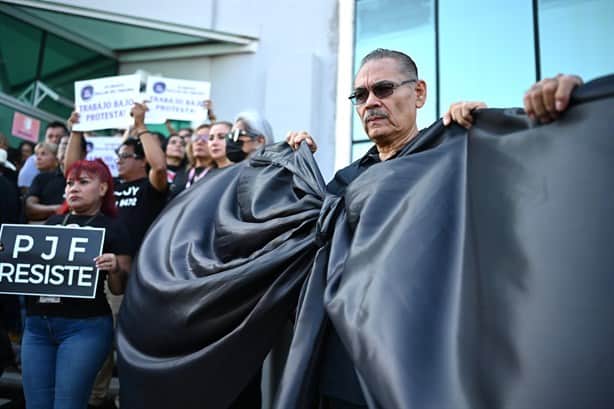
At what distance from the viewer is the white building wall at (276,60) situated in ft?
26.8

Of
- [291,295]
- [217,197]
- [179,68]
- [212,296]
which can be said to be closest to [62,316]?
[217,197]

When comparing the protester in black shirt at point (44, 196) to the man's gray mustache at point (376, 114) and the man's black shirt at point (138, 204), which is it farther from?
the man's gray mustache at point (376, 114)

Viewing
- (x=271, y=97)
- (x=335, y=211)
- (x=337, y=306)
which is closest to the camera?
(x=337, y=306)

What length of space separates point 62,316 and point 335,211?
5.98 ft

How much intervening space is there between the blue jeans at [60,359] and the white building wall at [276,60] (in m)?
5.12

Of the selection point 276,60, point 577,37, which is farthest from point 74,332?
point 577,37

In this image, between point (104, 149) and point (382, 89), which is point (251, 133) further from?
point (104, 149)

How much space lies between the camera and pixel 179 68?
9641 millimetres

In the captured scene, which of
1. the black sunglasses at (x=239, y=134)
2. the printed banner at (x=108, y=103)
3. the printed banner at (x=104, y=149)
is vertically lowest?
the black sunglasses at (x=239, y=134)

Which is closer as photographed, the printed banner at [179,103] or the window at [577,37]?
the printed banner at [179,103]

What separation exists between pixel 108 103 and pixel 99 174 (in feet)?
8.74

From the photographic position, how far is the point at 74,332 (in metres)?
3.01

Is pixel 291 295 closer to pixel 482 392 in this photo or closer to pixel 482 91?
pixel 482 392

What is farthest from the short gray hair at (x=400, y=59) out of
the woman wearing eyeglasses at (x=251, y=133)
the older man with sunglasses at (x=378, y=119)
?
the woman wearing eyeglasses at (x=251, y=133)
